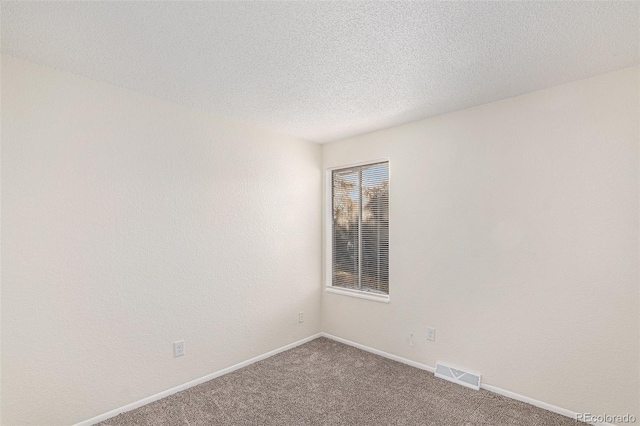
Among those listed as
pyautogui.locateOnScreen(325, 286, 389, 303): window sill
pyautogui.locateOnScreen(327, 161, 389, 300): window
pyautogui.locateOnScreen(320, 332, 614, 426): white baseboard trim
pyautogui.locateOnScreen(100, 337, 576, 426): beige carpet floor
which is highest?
pyautogui.locateOnScreen(327, 161, 389, 300): window

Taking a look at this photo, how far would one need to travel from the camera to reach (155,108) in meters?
2.63

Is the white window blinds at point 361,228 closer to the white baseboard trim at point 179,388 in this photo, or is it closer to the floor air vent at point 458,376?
the floor air vent at point 458,376

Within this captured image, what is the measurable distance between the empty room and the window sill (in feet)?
0.24

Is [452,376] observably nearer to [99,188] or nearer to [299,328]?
[299,328]

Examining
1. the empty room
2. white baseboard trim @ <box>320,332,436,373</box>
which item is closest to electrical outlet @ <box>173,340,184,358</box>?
the empty room

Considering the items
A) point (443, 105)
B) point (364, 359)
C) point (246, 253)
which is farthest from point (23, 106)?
point (364, 359)

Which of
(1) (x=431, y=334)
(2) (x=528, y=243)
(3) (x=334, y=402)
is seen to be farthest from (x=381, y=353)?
(2) (x=528, y=243)

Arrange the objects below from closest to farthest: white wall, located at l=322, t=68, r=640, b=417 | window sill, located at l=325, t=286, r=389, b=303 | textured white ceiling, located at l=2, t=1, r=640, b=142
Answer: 1. textured white ceiling, located at l=2, t=1, r=640, b=142
2. white wall, located at l=322, t=68, r=640, b=417
3. window sill, located at l=325, t=286, r=389, b=303

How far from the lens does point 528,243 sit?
2.53m

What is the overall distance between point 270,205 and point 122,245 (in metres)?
1.48

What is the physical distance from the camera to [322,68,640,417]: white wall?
217cm

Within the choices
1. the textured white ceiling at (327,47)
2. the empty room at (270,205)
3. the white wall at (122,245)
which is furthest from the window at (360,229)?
the textured white ceiling at (327,47)

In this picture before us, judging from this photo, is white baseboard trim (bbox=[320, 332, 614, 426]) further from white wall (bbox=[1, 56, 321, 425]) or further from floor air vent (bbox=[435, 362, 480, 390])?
white wall (bbox=[1, 56, 321, 425])

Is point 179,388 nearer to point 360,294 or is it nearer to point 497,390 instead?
point 360,294
